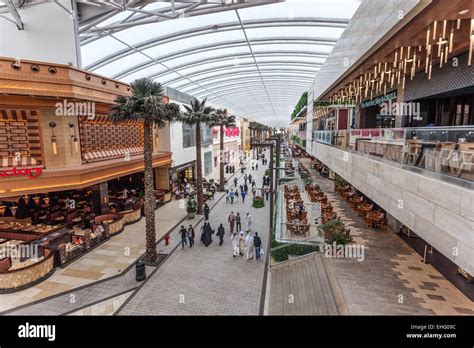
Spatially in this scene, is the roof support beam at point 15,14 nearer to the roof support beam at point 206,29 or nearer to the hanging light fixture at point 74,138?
the roof support beam at point 206,29

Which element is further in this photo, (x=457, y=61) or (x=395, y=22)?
(x=457, y=61)

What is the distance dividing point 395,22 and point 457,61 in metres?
6.15

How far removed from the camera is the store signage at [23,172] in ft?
39.5

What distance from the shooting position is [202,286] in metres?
10.6

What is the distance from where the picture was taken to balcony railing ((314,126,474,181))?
523 centimetres

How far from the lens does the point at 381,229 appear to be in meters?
15.6

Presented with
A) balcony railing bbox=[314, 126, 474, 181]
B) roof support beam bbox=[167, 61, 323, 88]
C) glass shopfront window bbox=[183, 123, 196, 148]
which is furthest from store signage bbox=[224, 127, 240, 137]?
→ balcony railing bbox=[314, 126, 474, 181]

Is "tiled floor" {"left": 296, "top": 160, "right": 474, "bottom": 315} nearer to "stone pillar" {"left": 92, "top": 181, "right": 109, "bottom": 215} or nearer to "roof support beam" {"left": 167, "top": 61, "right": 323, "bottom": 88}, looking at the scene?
"stone pillar" {"left": 92, "top": 181, "right": 109, "bottom": 215}

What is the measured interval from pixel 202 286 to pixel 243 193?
14603 mm

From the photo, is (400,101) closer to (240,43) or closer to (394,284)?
(394,284)

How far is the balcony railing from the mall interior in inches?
1.6

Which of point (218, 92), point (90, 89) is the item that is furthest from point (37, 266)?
point (218, 92)
